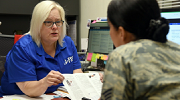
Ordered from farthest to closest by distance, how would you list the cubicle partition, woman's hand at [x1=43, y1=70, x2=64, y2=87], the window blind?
1. the cubicle partition
2. the window blind
3. woman's hand at [x1=43, y1=70, x2=64, y2=87]

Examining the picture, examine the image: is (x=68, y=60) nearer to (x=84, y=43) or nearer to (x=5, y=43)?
(x=5, y=43)

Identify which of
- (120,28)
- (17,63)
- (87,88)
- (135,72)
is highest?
(120,28)

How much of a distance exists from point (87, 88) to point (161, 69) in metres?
0.64

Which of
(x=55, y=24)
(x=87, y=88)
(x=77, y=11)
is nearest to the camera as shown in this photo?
(x=87, y=88)

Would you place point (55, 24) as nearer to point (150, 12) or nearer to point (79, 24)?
point (150, 12)

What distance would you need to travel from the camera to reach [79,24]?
10.4 feet

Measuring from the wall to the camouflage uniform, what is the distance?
6.08 feet

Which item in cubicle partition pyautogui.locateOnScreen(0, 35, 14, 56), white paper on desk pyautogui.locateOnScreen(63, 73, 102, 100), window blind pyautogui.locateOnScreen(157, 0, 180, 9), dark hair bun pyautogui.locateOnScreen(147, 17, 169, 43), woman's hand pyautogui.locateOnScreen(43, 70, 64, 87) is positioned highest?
window blind pyautogui.locateOnScreen(157, 0, 180, 9)

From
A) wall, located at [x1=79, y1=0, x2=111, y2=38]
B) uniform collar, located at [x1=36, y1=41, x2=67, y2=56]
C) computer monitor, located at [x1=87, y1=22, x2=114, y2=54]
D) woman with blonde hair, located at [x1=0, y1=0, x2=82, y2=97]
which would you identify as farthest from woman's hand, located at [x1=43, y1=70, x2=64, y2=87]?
wall, located at [x1=79, y1=0, x2=111, y2=38]

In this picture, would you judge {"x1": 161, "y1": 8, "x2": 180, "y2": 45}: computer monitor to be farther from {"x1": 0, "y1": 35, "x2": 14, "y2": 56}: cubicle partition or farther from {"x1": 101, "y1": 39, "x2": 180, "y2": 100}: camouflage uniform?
{"x1": 0, "y1": 35, "x2": 14, "y2": 56}: cubicle partition

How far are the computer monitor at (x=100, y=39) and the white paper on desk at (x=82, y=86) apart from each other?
20.7 inches

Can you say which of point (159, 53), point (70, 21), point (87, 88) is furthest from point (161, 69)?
point (70, 21)

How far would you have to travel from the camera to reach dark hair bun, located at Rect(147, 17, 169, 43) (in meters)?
0.65

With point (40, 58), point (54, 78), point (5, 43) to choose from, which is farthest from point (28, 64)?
point (5, 43)
